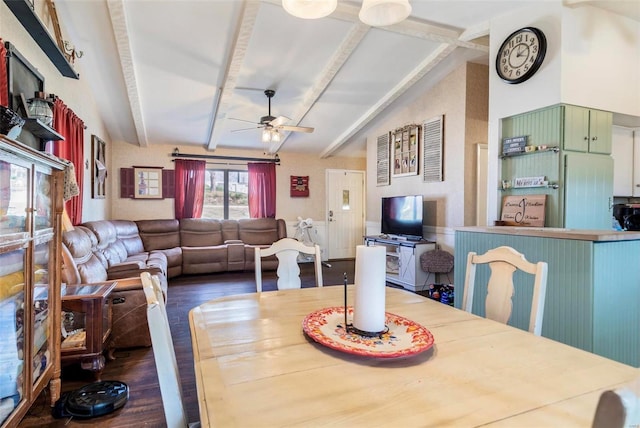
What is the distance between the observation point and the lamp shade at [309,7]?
149cm

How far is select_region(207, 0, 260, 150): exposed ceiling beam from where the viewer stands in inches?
117

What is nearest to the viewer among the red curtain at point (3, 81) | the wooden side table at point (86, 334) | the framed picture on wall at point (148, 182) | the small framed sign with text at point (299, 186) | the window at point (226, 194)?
the red curtain at point (3, 81)

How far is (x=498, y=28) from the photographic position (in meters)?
3.27

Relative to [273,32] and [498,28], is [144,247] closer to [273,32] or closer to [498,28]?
[273,32]

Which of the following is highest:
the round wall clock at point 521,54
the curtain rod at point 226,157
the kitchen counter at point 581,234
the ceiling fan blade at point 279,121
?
the round wall clock at point 521,54

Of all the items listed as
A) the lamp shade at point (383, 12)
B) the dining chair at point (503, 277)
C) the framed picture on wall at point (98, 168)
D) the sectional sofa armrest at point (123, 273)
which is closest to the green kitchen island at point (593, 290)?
the dining chair at point (503, 277)

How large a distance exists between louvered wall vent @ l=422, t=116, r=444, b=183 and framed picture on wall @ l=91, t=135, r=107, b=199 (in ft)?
14.9

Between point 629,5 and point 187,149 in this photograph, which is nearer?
point 629,5

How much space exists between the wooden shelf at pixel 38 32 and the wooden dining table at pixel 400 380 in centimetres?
231

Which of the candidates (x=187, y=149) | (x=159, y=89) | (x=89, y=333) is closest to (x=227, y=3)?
(x=159, y=89)

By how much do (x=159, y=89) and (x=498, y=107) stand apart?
3996 mm

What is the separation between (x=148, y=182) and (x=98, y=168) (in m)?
1.44

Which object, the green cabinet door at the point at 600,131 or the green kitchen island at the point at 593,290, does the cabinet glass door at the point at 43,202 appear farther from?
the green cabinet door at the point at 600,131

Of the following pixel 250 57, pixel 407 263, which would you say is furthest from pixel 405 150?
pixel 250 57
